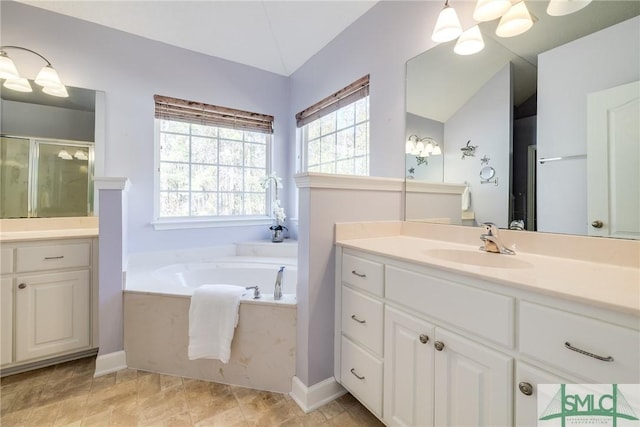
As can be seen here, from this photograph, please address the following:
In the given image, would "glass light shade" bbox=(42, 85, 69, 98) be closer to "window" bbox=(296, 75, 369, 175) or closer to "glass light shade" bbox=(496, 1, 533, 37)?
"window" bbox=(296, 75, 369, 175)

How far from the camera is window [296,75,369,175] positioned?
2.30 meters

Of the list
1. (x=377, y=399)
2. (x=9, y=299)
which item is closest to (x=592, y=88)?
(x=377, y=399)

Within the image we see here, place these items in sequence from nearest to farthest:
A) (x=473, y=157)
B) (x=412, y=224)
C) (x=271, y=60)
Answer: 1. (x=473, y=157)
2. (x=412, y=224)
3. (x=271, y=60)

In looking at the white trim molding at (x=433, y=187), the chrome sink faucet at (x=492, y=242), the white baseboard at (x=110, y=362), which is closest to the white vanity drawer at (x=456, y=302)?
the chrome sink faucet at (x=492, y=242)

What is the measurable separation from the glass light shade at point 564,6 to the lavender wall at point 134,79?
8.15ft

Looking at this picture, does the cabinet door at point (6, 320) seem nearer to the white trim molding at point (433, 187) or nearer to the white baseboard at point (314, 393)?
the white baseboard at point (314, 393)

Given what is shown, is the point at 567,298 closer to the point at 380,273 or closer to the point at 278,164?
the point at 380,273

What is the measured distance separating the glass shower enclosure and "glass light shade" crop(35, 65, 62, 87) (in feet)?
1.38

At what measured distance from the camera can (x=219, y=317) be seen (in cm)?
154

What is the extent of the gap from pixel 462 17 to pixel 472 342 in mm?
1649

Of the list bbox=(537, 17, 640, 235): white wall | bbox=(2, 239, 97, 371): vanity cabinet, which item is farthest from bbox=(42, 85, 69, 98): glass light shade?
bbox=(537, 17, 640, 235): white wall

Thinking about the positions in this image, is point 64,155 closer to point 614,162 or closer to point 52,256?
point 52,256

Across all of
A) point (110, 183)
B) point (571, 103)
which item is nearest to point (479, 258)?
point (571, 103)

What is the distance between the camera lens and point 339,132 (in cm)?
262
